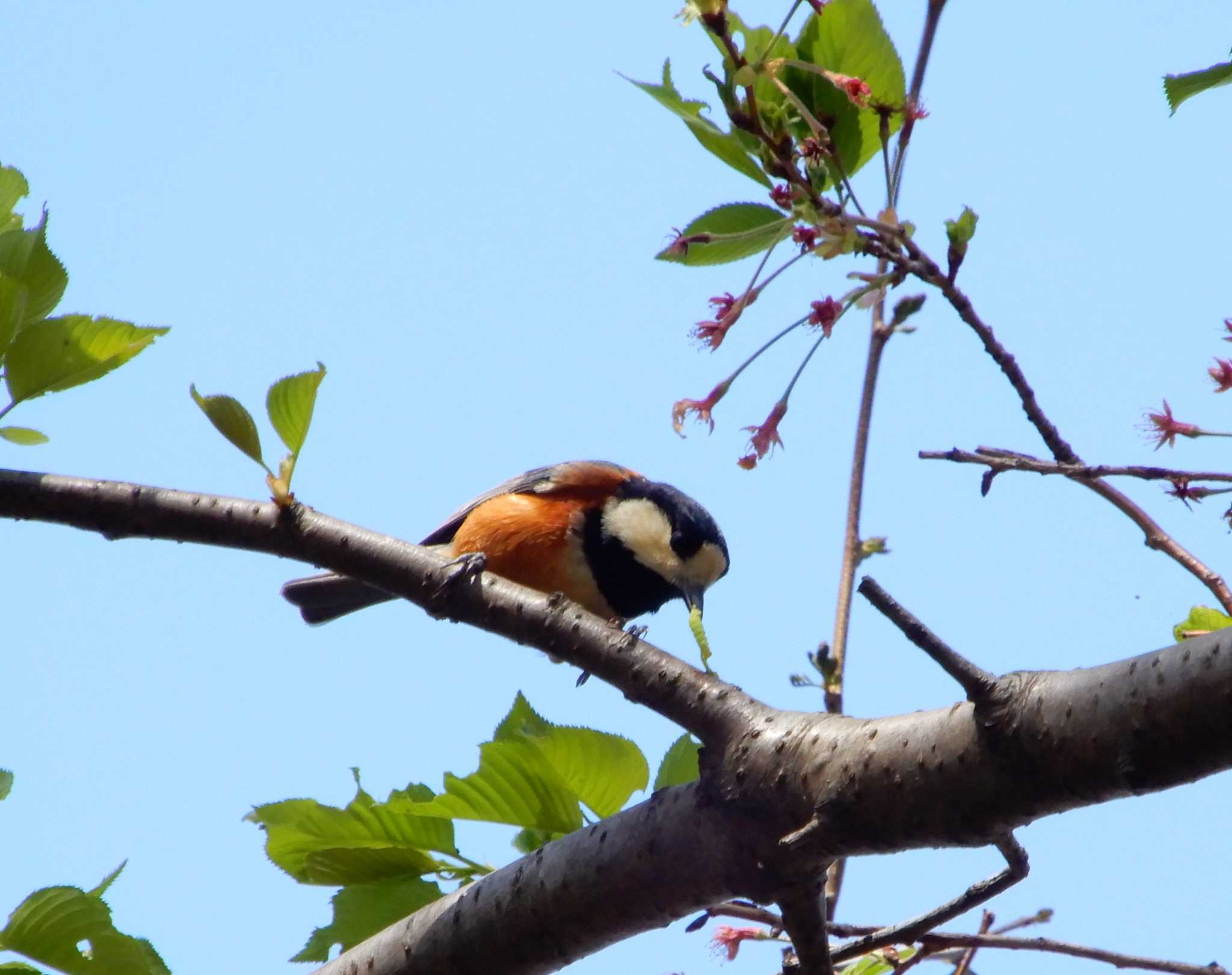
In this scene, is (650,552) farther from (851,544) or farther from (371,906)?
(371,906)

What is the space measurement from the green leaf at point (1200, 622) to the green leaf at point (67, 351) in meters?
2.23

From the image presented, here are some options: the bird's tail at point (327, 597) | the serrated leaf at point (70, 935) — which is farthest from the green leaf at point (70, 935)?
the bird's tail at point (327, 597)

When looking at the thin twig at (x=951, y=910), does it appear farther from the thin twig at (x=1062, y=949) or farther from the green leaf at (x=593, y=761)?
the green leaf at (x=593, y=761)

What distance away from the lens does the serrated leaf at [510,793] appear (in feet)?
8.27

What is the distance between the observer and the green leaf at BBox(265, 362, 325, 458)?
8.16 feet

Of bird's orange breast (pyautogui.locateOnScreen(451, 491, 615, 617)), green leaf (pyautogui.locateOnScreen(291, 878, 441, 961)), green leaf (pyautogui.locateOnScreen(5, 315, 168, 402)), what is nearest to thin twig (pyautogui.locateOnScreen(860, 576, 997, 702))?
green leaf (pyautogui.locateOnScreen(291, 878, 441, 961))

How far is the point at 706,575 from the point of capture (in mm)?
5922

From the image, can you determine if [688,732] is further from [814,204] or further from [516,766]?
[814,204]

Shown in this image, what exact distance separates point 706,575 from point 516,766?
136 inches

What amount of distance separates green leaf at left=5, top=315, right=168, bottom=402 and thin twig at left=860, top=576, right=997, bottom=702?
1.80 metres

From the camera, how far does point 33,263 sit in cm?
270

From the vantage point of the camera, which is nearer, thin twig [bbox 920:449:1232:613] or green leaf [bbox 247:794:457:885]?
thin twig [bbox 920:449:1232:613]

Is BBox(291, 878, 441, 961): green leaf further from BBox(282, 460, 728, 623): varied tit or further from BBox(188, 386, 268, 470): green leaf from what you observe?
BBox(282, 460, 728, 623): varied tit

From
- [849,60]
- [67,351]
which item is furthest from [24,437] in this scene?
[849,60]
